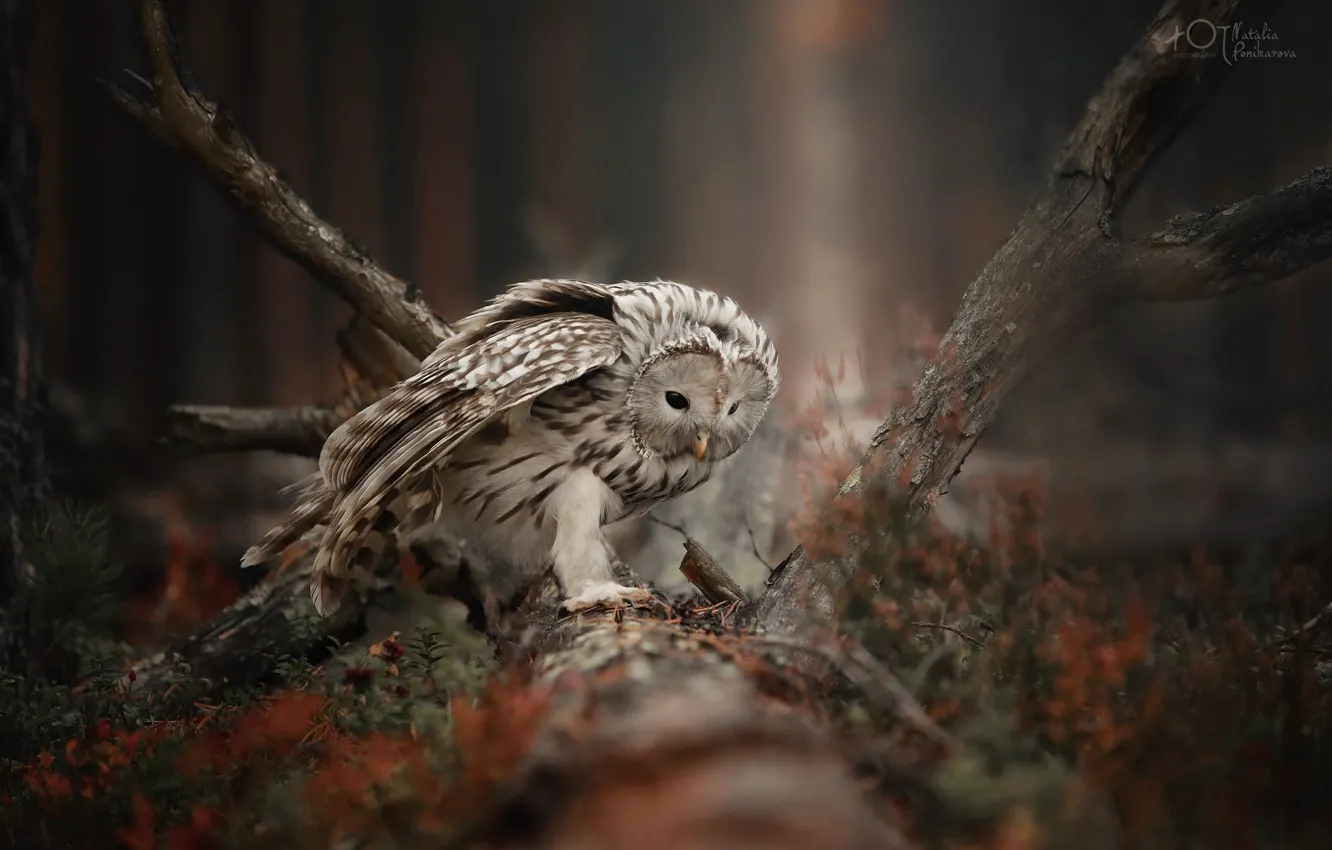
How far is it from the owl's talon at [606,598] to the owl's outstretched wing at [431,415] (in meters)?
0.37

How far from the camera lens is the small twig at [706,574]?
6.54 ft

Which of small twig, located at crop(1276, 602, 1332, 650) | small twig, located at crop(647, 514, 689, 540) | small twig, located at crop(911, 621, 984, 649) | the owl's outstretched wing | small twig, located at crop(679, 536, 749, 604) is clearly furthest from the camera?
small twig, located at crop(647, 514, 689, 540)

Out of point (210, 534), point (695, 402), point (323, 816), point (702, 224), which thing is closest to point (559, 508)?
point (695, 402)

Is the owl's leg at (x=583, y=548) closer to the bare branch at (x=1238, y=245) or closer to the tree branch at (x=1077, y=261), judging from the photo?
the tree branch at (x=1077, y=261)

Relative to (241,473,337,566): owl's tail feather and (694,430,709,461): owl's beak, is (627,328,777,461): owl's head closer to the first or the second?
(694,430,709,461): owl's beak

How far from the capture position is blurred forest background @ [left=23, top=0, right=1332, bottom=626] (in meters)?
4.25

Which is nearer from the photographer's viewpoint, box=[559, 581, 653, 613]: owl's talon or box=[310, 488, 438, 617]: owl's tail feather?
box=[559, 581, 653, 613]: owl's talon

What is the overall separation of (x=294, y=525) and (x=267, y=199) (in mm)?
812

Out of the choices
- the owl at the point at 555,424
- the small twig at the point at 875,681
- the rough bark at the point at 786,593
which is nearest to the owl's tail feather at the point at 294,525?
the owl at the point at 555,424

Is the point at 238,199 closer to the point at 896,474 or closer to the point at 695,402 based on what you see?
the point at 695,402

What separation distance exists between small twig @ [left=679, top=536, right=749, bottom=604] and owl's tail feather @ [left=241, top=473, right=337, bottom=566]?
804mm

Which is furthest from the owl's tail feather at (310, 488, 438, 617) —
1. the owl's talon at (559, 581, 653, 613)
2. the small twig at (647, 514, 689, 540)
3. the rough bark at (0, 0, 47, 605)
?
the rough bark at (0, 0, 47, 605)

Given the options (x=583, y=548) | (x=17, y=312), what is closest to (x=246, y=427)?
(x=17, y=312)

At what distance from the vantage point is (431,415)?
1.96m
